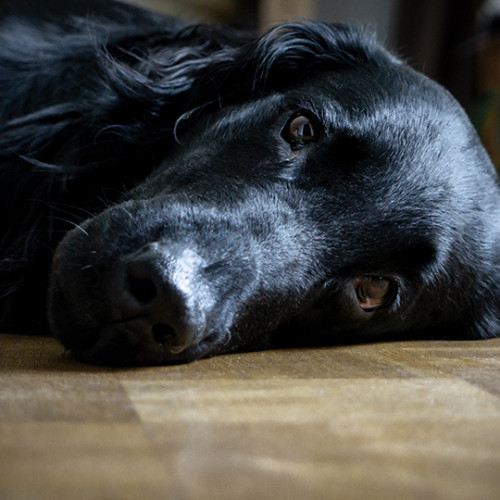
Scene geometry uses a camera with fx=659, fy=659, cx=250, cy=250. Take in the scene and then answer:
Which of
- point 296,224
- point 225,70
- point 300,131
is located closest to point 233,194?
point 296,224

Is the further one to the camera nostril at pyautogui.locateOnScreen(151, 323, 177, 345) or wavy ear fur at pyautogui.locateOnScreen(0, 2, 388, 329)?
wavy ear fur at pyautogui.locateOnScreen(0, 2, 388, 329)

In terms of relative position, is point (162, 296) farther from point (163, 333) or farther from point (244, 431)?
point (244, 431)

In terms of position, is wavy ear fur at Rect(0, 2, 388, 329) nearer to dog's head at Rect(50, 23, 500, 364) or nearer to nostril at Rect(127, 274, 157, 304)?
dog's head at Rect(50, 23, 500, 364)

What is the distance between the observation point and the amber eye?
157 cm

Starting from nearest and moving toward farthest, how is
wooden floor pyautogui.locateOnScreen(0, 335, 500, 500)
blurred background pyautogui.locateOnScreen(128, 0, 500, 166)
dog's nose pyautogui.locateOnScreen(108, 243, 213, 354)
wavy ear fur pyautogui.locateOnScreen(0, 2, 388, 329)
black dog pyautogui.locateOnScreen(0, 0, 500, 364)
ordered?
wooden floor pyautogui.locateOnScreen(0, 335, 500, 500) → dog's nose pyautogui.locateOnScreen(108, 243, 213, 354) → black dog pyautogui.locateOnScreen(0, 0, 500, 364) → wavy ear fur pyautogui.locateOnScreen(0, 2, 388, 329) → blurred background pyautogui.locateOnScreen(128, 0, 500, 166)

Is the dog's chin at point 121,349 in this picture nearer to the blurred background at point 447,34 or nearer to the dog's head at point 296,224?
the dog's head at point 296,224

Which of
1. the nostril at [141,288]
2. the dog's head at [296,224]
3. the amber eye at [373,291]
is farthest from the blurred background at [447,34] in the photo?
the nostril at [141,288]

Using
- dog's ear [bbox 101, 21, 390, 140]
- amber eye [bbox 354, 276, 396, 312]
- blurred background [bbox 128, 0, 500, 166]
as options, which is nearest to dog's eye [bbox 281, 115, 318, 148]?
dog's ear [bbox 101, 21, 390, 140]

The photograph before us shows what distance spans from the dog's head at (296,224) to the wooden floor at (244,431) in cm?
12

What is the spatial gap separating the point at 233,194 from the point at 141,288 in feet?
1.22

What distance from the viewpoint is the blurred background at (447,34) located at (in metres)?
4.39

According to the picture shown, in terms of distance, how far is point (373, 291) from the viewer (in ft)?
5.23

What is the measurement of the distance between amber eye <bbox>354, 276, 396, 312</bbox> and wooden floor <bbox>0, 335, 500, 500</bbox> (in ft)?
1.05

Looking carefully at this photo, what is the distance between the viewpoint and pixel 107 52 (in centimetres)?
192
